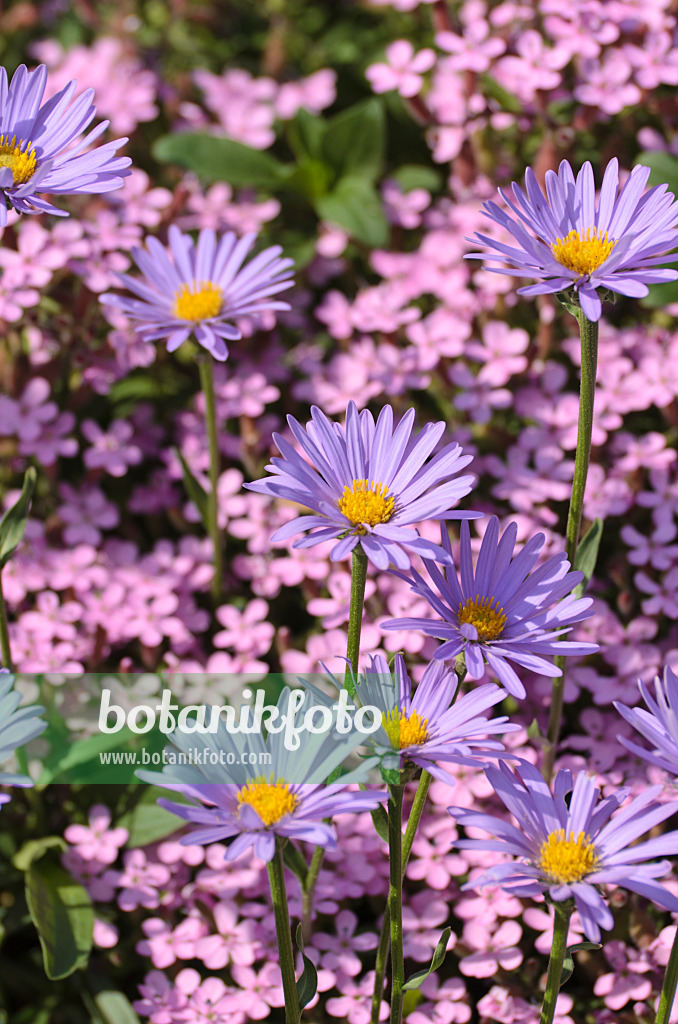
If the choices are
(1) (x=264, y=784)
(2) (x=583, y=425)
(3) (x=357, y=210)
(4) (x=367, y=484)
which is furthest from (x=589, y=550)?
(3) (x=357, y=210)

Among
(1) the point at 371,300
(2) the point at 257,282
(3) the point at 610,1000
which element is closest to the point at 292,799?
(3) the point at 610,1000

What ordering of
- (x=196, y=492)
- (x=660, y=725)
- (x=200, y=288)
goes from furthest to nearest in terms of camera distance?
(x=196, y=492) → (x=200, y=288) → (x=660, y=725)

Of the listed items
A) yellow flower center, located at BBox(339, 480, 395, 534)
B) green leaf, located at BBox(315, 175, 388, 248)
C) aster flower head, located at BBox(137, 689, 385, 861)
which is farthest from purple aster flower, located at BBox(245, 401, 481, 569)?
green leaf, located at BBox(315, 175, 388, 248)

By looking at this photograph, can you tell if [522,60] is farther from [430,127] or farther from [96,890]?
[96,890]

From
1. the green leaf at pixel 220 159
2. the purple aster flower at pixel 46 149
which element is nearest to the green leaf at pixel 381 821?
the purple aster flower at pixel 46 149

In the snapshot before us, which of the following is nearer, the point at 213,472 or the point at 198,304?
the point at 198,304

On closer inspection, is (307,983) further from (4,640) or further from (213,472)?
(213,472)

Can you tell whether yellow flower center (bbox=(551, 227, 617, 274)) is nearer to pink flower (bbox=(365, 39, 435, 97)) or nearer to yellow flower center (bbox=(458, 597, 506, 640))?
yellow flower center (bbox=(458, 597, 506, 640))

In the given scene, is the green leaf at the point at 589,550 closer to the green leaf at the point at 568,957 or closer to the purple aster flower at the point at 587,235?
the purple aster flower at the point at 587,235
